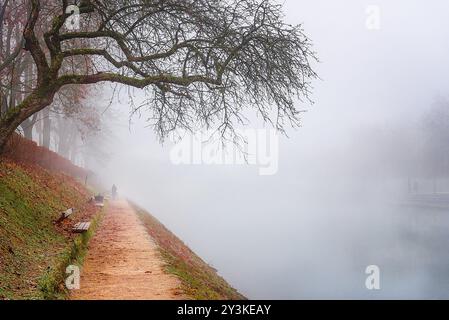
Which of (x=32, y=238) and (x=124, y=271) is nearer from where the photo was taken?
(x=124, y=271)

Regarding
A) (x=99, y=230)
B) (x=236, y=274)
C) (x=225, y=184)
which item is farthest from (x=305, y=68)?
(x=225, y=184)

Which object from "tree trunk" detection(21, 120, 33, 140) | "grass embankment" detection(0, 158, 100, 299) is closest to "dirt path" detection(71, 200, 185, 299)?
"grass embankment" detection(0, 158, 100, 299)

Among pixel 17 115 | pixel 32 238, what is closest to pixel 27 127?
pixel 17 115

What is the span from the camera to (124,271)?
29.8 ft

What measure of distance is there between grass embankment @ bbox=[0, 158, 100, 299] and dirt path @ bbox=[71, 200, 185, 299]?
1.39ft

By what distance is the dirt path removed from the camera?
24.3 feet

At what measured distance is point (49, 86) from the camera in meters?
10.4

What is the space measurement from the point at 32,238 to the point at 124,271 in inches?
103

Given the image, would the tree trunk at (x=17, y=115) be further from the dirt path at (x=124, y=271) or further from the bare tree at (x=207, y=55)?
the dirt path at (x=124, y=271)

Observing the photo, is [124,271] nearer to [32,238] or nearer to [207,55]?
[32,238]

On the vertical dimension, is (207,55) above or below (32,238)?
above

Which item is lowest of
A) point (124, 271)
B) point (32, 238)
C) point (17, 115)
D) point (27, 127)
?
point (124, 271)

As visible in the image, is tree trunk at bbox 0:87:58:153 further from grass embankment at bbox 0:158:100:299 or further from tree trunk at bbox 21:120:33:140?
tree trunk at bbox 21:120:33:140
